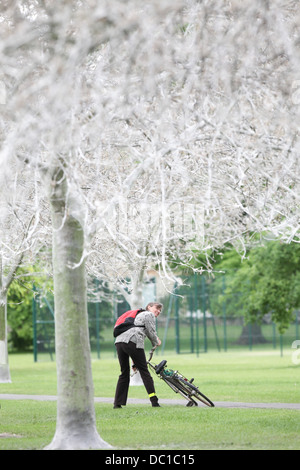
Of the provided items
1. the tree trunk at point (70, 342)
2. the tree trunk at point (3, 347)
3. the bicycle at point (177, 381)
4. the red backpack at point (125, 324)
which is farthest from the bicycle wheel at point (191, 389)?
the tree trunk at point (3, 347)

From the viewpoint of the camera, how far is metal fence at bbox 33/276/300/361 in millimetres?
43562

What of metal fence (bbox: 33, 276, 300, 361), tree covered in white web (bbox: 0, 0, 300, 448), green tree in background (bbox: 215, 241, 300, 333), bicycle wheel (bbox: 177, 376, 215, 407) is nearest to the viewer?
tree covered in white web (bbox: 0, 0, 300, 448)

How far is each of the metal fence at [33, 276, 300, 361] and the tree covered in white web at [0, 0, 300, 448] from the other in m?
31.1

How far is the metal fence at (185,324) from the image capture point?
43.6 meters

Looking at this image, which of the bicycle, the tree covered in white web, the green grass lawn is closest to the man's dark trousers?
the bicycle

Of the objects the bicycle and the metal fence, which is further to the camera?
the metal fence

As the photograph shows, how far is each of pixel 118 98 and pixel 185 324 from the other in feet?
116

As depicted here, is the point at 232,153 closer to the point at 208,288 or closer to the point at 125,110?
the point at 125,110

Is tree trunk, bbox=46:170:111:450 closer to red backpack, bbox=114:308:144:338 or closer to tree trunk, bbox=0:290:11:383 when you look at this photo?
red backpack, bbox=114:308:144:338

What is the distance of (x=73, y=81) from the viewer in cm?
990

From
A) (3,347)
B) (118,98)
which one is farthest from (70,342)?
(3,347)

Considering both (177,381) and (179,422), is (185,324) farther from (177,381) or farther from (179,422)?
(179,422)

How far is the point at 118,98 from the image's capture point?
10133 millimetres

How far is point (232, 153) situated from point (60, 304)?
3.19m
